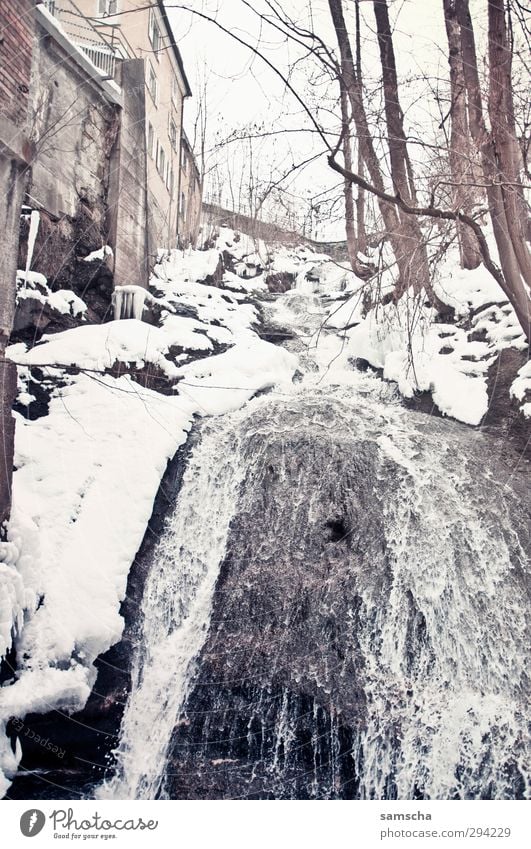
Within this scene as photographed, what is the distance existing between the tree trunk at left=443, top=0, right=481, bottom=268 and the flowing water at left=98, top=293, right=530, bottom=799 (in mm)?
1866

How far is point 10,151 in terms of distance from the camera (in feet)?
9.87

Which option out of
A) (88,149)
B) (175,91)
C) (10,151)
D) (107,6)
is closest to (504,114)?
(10,151)

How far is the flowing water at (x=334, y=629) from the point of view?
319cm

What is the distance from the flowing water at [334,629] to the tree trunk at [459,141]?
187 cm

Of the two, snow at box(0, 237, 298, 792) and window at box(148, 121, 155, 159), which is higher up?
window at box(148, 121, 155, 159)

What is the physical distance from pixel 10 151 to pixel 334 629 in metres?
3.28

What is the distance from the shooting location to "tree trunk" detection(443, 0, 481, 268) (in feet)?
9.34

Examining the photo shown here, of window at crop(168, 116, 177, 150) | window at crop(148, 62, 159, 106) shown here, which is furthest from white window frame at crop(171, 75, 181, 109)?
window at crop(148, 62, 159, 106)

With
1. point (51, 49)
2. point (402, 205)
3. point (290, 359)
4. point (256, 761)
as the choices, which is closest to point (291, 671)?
point (256, 761)

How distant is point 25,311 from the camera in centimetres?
601

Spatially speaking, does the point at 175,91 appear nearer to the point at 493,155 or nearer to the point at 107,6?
the point at 107,6

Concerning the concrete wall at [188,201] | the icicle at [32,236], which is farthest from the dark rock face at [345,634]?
the concrete wall at [188,201]

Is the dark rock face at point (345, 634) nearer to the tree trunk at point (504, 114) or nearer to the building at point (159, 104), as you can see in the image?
the tree trunk at point (504, 114)

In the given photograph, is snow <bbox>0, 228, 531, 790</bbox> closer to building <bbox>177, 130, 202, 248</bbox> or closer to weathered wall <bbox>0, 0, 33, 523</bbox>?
weathered wall <bbox>0, 0, 33, 523</bbox>
